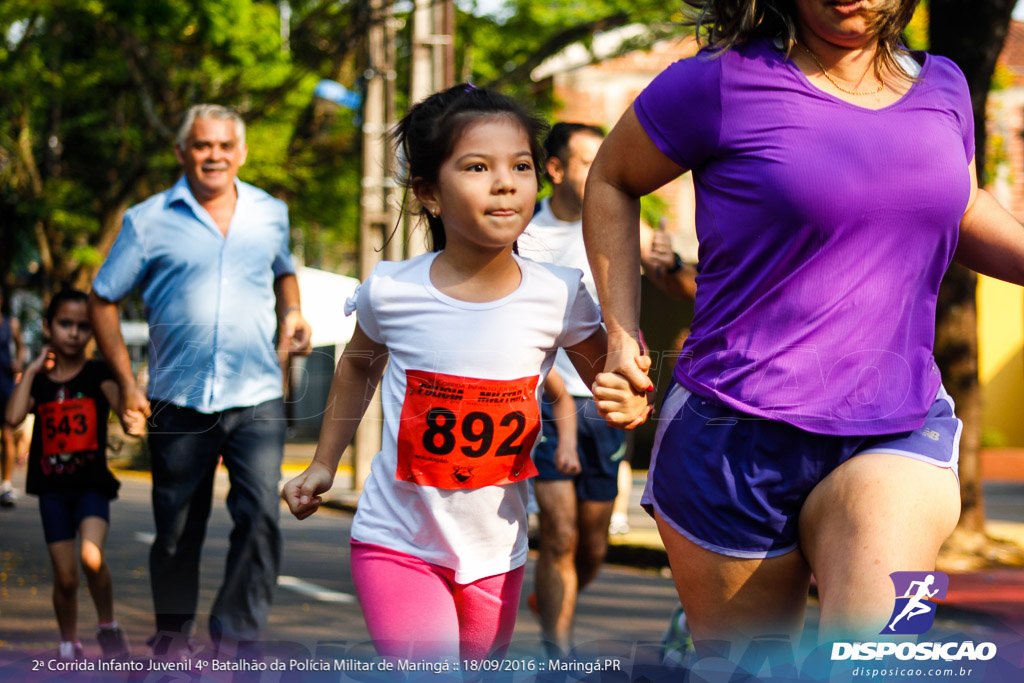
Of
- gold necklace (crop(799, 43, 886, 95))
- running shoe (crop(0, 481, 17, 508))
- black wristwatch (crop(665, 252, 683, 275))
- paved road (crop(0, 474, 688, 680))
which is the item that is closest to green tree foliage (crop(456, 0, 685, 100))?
paved road (crop(0, 474, 688, 680))

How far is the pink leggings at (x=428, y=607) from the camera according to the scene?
2.56 meters

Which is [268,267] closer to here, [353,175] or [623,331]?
[623,331]

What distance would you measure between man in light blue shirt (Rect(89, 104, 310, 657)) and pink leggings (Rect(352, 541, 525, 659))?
1.79 metres

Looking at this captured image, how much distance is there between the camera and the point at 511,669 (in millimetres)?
2553

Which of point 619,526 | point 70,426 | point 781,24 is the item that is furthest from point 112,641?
point 619,526

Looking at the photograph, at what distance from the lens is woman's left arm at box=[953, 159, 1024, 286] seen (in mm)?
2395

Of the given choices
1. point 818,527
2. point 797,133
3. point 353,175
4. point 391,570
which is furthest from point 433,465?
point 353,175

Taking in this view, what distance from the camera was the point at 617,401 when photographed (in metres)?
2.23

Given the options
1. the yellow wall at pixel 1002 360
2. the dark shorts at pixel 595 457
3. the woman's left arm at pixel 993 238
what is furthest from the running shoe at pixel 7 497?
the yellow wall at pixel 1002 360

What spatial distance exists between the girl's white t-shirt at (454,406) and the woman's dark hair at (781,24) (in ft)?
2.37

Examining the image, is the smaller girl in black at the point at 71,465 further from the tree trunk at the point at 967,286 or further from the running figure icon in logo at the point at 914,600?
the tree trunk at the point at 967,286

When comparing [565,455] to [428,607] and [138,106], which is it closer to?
[428,607]

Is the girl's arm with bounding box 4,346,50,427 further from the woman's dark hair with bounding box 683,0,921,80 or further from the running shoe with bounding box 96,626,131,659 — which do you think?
the woman's dark hair with bounding box 683,0,921,80

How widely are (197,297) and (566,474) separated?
57.8 inches
